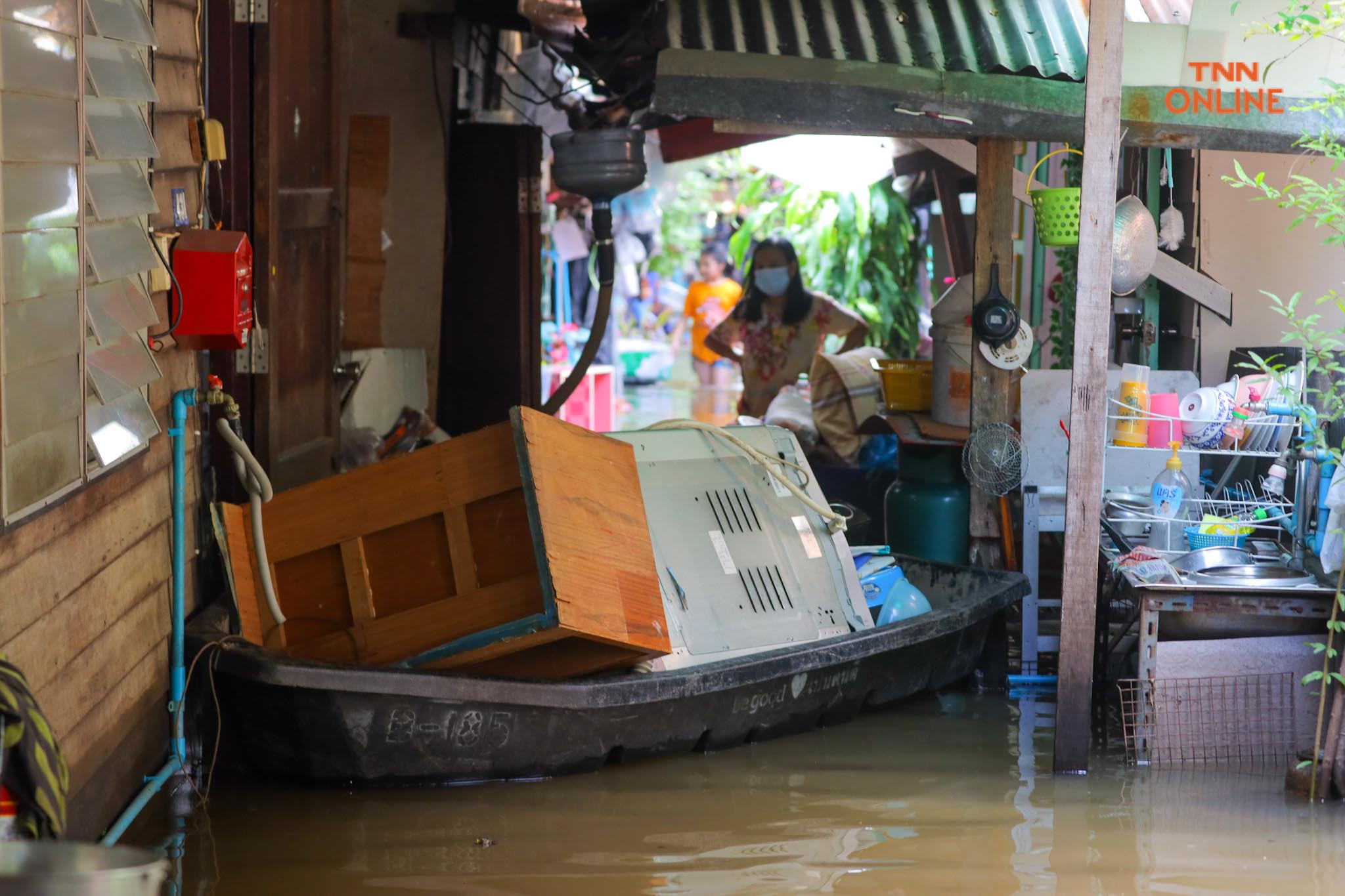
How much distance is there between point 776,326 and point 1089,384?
5.55m

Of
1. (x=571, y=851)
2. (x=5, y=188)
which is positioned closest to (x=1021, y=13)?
(x=571, y=851)

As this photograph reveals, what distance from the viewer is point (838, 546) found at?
628cm

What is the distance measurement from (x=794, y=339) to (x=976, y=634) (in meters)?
4.60

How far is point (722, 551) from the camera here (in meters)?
5.86

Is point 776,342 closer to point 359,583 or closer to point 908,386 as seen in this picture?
point 908,386

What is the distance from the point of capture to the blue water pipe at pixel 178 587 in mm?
4859

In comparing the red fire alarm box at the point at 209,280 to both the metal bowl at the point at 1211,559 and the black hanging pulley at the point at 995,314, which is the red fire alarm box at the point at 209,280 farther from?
the metal bowl at the point at 1211,559

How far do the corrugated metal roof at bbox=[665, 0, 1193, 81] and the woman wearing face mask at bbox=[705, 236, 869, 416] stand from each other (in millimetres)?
3668

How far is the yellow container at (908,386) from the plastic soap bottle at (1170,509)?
80.5 inches

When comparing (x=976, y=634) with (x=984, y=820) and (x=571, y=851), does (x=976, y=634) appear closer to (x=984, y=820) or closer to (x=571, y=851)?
(x=984, y=820)

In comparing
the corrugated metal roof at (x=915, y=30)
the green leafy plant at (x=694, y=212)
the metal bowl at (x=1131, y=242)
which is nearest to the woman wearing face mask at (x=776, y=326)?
the corrugated metal roof at (x=915, y=30)

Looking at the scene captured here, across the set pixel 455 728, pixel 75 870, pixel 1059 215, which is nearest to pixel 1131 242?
pixel 1059 215
